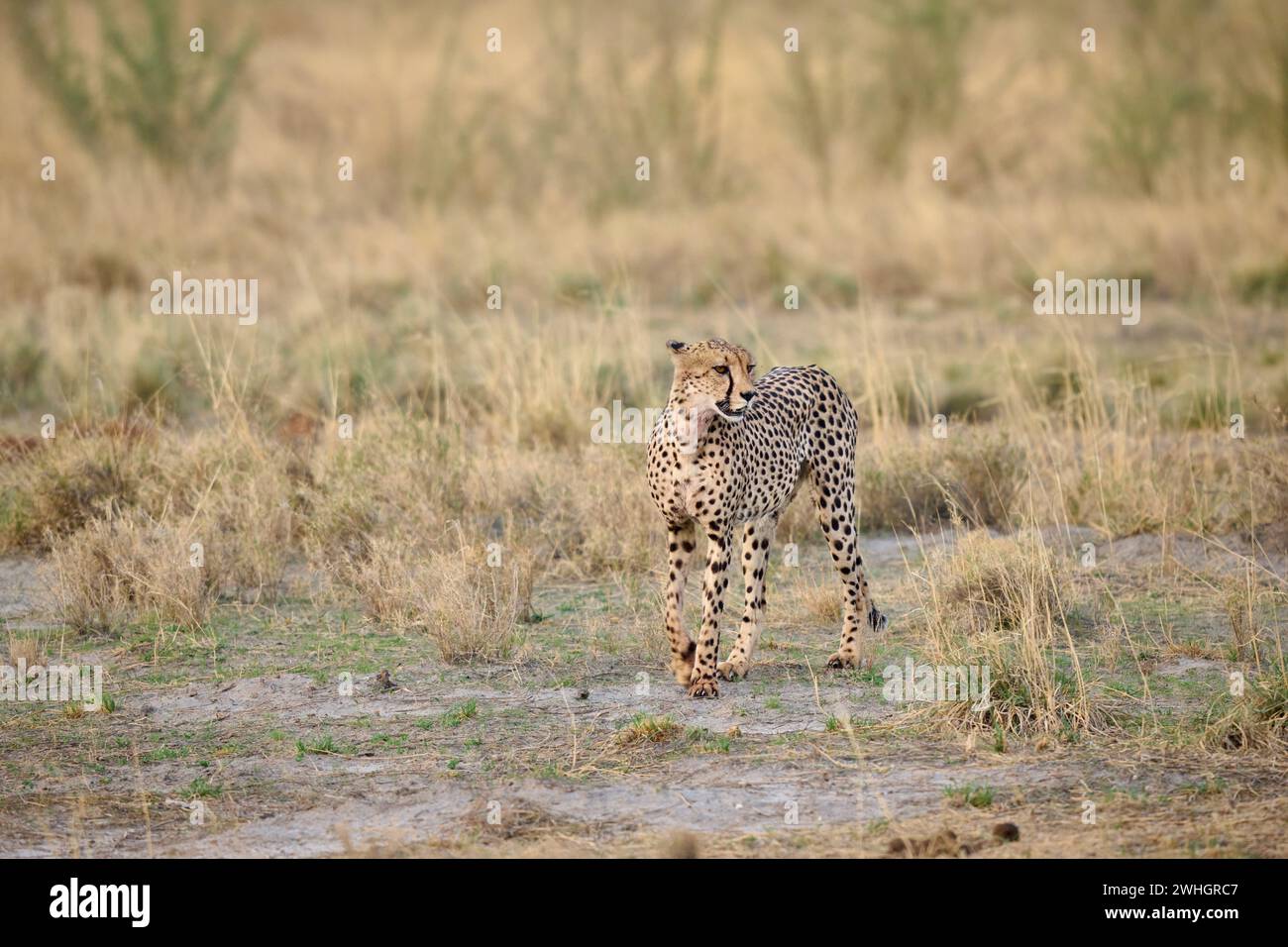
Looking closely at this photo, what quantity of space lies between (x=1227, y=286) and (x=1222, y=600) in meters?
7.83

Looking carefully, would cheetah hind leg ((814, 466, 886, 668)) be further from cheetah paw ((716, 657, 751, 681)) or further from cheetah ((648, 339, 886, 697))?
cheetah paw ((716, 657, 751, 681))

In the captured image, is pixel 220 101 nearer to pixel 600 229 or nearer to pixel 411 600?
pixel 600 229

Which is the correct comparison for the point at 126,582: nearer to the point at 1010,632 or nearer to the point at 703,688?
the point at 703,688

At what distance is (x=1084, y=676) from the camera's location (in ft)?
20.8

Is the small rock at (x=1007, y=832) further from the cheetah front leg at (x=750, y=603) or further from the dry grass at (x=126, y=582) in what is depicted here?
the dry grass at (x=126, y=582)

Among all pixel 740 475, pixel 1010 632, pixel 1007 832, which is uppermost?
pixel 740 475

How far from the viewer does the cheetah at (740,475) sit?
5941mm

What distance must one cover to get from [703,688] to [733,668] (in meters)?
0.25

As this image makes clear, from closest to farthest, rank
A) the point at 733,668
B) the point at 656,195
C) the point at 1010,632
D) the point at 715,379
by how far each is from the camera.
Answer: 1. the point at 715,379
2. the point at 733,668
3. the point at 1010,632
4. the point at 656,195

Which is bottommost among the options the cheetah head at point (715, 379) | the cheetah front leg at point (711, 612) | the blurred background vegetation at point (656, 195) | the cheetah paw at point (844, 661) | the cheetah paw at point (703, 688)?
the cheetah paw at point (703, 688)

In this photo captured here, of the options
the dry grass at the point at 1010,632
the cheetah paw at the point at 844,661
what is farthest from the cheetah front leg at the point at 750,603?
the dry grass at the point at 1010,632

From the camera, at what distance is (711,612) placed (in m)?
6.09

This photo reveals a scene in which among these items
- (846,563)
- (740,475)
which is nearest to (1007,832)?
Answer: (740,475)
